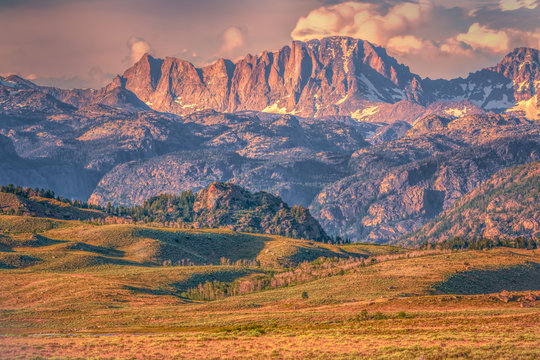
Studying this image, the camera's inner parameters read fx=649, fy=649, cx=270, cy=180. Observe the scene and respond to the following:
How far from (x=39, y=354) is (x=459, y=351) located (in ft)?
214

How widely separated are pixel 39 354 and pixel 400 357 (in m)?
57.3

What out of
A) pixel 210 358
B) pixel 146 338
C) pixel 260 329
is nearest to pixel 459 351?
pixel 210 358

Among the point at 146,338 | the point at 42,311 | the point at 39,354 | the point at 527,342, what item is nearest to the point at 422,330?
the point at 527,342

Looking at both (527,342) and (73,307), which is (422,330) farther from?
(73,307)

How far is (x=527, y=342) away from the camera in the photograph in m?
93.0

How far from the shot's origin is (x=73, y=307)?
633ft

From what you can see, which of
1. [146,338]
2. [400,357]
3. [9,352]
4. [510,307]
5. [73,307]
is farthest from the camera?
[73,307]

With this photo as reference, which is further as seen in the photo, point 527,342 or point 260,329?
point 260,329

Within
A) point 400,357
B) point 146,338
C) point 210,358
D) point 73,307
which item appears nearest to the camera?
point 400,357

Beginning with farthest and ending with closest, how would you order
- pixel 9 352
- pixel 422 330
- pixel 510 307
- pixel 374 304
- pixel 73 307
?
pixel 73 307 < pixel 374 304 < pixel 510 307 < pixel 422 330 < pixel 9 352

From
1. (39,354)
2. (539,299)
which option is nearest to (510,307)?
(539,299)

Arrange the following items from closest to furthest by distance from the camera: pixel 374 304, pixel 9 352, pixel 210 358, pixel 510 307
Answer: pixel 210 358 → pixel 9 352 → pixel 510 307 → pixel 374 304

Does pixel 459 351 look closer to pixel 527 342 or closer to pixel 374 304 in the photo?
pixel 527 342

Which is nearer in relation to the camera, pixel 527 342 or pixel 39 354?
pixel 527 342
